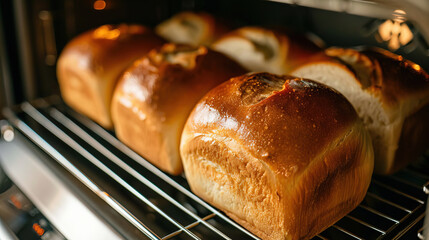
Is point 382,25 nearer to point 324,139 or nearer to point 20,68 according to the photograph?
point 324,139

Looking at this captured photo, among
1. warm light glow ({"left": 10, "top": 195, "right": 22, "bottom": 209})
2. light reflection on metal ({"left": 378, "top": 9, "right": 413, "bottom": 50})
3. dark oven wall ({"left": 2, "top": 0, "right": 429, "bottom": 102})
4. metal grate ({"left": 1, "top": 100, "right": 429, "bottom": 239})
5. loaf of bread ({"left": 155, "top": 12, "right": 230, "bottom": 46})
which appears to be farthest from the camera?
loaf of bread ({"left": 155, "top": 12, "right": 230, "bottom": 46})

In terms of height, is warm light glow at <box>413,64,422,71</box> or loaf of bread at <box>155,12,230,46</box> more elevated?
warm light glow at <box>413,64,422,71</box>

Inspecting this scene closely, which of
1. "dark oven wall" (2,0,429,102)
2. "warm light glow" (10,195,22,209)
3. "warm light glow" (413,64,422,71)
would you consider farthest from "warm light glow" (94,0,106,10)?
"warm light glow" (413,64,422,71)

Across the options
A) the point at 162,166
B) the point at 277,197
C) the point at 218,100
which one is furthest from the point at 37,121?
the point at 277,197

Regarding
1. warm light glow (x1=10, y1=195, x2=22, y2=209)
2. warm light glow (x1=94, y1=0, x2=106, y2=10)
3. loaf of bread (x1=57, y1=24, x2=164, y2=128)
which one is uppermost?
warm light glow (x1=94, y1=0, x2=106, y2=10)

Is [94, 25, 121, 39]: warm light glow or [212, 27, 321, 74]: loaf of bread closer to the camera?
[212, 27, 321, 74]: loaf of bread

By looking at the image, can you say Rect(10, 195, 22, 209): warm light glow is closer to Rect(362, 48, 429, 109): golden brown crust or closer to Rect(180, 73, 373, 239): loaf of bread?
Rect(180, 73, 373, 239): loaf of bread

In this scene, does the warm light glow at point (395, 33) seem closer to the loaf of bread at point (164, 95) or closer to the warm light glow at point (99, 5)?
the loaf of bread at point (164, 95)
